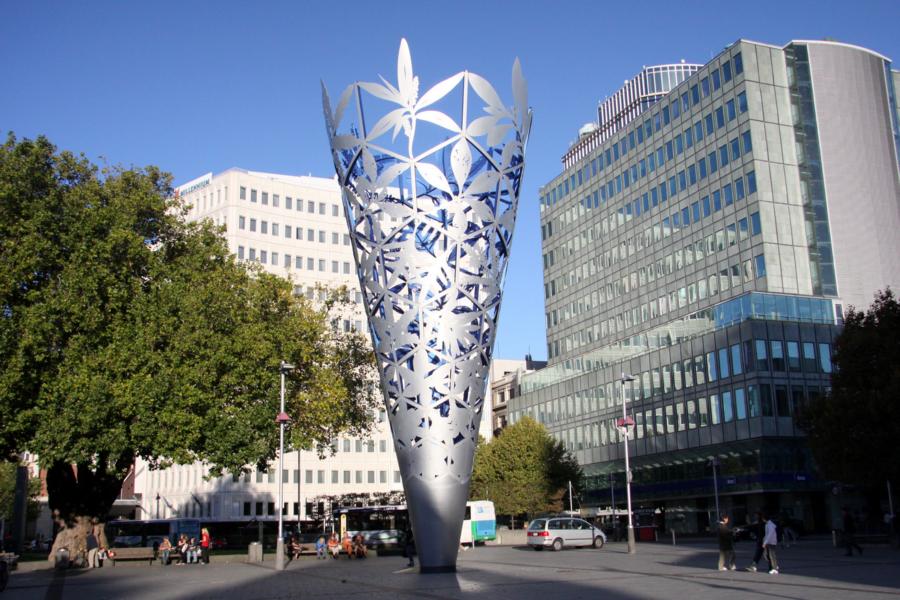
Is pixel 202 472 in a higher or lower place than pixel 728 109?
lower

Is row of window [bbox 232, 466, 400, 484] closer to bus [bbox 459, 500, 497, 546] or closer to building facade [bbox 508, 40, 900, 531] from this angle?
building facade [bbox 508, 40, 900, 531]

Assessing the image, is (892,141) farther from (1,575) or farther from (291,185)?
(1,575)

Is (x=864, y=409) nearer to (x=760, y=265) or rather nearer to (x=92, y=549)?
(x=760, y=265)

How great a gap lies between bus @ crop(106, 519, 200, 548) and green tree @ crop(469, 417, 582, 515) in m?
23.4

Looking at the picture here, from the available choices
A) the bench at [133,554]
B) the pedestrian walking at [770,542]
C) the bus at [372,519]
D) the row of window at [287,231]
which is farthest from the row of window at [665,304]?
the bench at [133,554]

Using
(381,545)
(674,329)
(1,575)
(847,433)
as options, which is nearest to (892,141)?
(674,329)

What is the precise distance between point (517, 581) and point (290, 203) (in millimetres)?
86255

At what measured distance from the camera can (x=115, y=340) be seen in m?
36.2

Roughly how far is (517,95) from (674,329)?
147ft

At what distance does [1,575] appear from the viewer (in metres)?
24.1

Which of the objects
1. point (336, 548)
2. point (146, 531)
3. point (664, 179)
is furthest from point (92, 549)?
point (664, 179)

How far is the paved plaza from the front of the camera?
1939 cm

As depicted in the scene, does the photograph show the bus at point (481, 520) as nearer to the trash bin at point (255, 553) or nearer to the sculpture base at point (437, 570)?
the trash bin at point (255, 553)

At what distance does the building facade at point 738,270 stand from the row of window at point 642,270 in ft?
0.66
